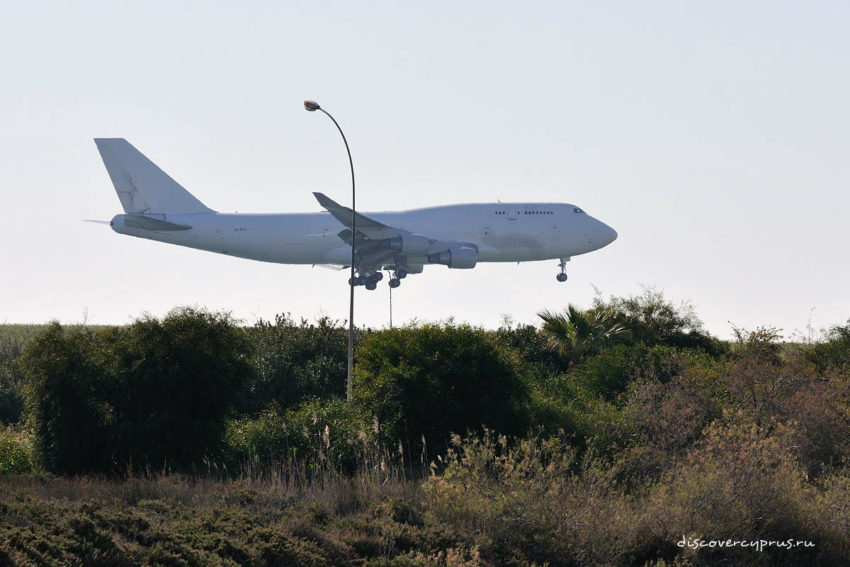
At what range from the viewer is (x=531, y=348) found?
147 ft

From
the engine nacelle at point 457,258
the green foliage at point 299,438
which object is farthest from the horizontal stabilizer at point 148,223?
the green foliage at point 299,438

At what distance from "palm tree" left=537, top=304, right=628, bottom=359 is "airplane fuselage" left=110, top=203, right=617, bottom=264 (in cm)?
1821

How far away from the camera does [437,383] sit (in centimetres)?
2805

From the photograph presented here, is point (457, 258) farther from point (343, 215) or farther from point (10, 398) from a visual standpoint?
point (10, 398)

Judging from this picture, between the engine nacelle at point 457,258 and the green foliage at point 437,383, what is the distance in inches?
1249

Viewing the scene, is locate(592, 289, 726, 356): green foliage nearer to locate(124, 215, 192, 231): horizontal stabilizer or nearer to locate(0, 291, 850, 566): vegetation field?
locate(0, 291, 850, 566): vegetation field

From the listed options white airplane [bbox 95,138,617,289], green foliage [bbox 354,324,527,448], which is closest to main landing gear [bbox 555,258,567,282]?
white airplane [bbox 95,138,617,289]

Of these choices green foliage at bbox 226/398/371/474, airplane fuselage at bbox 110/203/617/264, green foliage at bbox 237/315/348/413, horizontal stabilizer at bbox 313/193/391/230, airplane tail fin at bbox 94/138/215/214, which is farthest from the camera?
airplane tail fin at bbox 94/138/215/214

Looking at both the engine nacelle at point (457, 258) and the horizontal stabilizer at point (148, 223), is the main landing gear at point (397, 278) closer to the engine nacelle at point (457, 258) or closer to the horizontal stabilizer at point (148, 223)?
the engine nacelle at point (457, 258)

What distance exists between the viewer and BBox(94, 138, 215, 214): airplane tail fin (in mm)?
64688

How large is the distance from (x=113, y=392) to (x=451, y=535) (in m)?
12.3

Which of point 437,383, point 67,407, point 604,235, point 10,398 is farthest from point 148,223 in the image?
point 437,383

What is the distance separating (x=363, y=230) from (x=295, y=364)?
71.2ft

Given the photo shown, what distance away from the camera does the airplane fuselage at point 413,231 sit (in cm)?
6200
